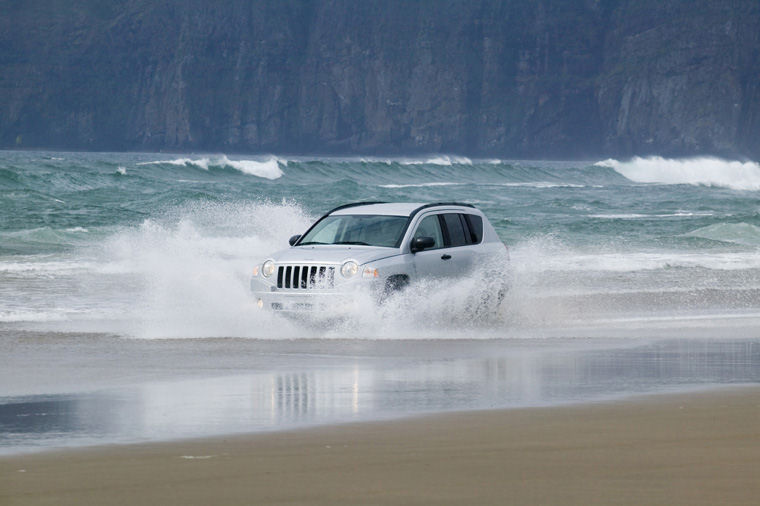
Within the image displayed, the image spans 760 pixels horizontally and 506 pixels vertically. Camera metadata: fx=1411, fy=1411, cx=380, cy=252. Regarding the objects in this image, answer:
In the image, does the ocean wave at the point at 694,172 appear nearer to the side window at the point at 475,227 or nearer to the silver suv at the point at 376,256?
the side window at the point at 475,227

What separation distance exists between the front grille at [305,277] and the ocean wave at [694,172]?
269 ft

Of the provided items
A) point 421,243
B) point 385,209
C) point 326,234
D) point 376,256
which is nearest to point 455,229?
point 385,209

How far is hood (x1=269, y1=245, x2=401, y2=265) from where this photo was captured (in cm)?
1612

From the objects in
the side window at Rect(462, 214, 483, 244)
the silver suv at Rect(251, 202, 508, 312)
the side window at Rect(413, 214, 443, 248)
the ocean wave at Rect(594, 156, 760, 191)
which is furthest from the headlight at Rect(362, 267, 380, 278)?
the ocean wave at Rect(594, 156, 760, 191)

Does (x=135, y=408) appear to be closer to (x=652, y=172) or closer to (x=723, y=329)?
(x=723, y=329)

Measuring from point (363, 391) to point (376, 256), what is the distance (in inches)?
204

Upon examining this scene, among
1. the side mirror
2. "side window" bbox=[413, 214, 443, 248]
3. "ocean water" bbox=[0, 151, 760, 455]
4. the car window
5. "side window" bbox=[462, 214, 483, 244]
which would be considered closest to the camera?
"ocean water" bbox=[0, 151, 760, 455]

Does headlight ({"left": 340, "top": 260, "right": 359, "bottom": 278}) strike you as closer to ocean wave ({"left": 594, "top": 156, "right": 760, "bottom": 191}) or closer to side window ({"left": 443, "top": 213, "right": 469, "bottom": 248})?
side window ({"left": 443, "top": 213, "right": 469, "bottom": 248})

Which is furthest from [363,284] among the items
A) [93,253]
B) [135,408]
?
[93,253]

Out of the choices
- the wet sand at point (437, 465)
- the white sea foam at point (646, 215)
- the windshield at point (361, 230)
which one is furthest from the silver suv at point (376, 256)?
the white sea foam at point (646, 215)

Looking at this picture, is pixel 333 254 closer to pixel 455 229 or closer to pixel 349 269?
pixel 349 269

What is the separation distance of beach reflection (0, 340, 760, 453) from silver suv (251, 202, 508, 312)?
6.09 ft

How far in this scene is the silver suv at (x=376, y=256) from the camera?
1597 cm

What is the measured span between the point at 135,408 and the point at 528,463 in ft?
11.2
